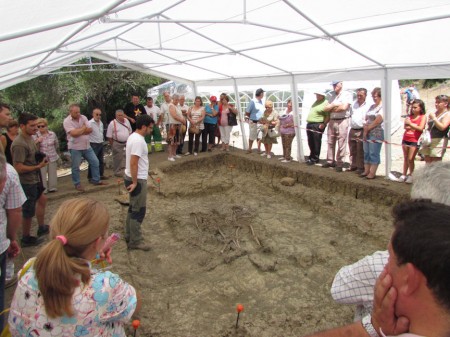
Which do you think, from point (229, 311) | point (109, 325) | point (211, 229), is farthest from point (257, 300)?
point (109, 325)

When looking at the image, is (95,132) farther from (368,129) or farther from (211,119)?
(368,129)

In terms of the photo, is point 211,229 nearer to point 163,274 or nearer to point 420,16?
point 163,274

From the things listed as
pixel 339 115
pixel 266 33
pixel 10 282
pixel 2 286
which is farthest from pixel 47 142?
pixel 339 115

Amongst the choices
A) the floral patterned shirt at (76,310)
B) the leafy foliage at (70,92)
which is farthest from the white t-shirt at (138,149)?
the leafy foliage at (70,92)

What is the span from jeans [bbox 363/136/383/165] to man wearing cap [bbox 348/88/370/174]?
0.18 m

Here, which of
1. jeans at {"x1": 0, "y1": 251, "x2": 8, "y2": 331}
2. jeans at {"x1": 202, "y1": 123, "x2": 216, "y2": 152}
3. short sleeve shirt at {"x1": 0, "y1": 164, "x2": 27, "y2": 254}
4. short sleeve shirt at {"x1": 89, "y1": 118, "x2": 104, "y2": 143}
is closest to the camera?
jeans at {"x1": 0, "y1": 251, "x2": 8, "y2": 331}

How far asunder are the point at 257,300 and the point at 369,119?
4330 mm

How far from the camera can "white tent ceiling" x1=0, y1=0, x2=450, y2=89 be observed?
3217mm

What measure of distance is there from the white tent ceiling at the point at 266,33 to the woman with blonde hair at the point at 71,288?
2071mm

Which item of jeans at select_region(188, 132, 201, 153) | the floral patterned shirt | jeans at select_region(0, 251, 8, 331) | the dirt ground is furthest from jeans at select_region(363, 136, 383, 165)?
jeans at select_region(0, 251, 8, 331)

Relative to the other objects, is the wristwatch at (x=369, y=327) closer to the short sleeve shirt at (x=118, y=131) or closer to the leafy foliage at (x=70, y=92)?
the short sleeve shirt at (x=118, y=131)

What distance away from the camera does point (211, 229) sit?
532cm

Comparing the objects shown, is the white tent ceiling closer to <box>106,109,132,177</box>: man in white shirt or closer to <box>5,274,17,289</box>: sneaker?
<box>106,109,132,177</box>: man in white shirt

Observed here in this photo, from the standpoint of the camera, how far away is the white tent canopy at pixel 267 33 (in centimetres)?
323
